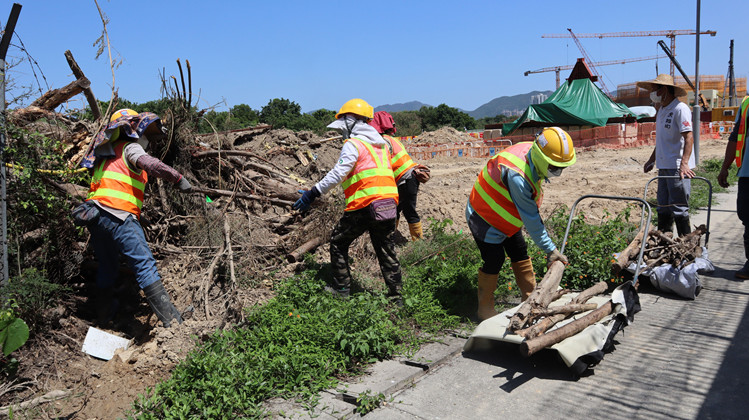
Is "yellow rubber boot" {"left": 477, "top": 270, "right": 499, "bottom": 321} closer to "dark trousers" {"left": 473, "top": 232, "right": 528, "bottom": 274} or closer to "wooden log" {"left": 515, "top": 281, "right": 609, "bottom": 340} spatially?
"dark trousers" {"left": 473, "top": 232, "right": 528, "bottom": 274}

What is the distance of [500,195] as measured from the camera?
4.20 m

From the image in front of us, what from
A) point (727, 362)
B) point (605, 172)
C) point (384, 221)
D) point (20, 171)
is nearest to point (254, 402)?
point (384, 221)

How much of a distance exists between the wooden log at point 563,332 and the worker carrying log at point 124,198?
286cm

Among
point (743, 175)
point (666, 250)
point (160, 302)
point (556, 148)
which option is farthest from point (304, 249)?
point (743, 175)

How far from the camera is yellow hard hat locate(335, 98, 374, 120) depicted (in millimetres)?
4742

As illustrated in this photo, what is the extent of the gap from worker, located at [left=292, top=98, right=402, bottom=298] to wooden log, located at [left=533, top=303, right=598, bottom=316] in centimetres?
145

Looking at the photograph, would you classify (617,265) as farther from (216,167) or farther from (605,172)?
(605,172)

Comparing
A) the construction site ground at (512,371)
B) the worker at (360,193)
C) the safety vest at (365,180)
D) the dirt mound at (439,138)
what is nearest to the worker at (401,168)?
the worker at (360,193)

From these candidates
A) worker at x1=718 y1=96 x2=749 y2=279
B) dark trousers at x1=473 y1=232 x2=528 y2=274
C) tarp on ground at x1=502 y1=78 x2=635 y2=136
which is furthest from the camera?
tarp on ground at x1=502 y1=78 x2=635 y2=136

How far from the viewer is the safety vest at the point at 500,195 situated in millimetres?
4082

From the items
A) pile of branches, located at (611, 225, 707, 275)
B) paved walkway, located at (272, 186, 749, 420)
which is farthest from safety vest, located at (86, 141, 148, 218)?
pile of branches, located at (611, 225, 707, 275)

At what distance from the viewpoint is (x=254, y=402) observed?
127 inches

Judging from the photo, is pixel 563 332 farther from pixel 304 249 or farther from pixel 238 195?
pixel 238 195

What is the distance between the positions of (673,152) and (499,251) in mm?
2910
